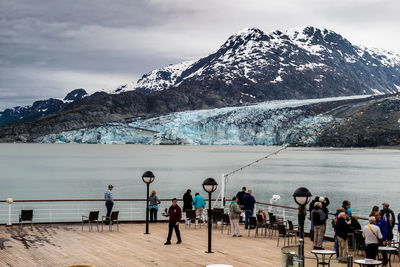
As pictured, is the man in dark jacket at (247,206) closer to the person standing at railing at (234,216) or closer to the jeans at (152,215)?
the person standing at railing at (234,216)

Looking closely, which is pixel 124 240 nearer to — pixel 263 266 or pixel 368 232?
pixel 263 266

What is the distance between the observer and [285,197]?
60.2 meters

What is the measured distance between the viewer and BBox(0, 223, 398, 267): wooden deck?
44.9ft

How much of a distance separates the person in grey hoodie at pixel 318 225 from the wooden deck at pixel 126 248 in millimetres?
1125

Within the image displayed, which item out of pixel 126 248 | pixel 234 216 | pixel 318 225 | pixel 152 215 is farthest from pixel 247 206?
pixel 126 248

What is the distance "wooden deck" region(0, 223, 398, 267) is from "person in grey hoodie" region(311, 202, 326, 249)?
113 centimetres

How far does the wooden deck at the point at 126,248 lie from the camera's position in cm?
1368

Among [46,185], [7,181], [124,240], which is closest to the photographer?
[124,240]

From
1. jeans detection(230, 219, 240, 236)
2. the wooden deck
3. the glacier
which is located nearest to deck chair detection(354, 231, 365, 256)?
the wooden deck

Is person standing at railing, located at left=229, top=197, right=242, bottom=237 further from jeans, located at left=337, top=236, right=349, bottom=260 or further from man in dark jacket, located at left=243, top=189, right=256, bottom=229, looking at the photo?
jeans, located at left=337, top=236, right=349, bottom=260

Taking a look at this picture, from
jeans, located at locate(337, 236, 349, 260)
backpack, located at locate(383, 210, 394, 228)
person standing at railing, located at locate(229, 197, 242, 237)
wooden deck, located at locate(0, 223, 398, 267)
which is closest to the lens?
wooden deck, located at locate(0, 223, 398, 267)

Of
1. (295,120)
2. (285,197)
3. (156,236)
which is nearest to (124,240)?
(156,236)

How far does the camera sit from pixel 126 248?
15.6 m

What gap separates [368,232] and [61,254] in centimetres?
835
